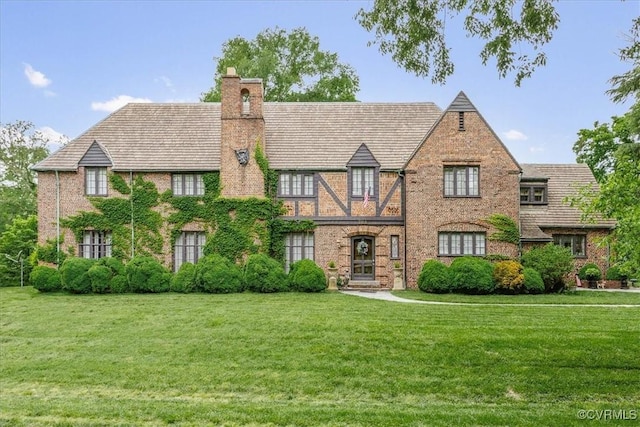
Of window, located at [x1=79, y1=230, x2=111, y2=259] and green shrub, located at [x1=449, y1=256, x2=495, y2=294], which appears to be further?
window, located at [x1=79, y1=230, x2=111, y2=259]

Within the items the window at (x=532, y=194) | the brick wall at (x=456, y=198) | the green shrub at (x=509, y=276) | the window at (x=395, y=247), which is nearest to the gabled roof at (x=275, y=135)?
the brick wall at (x=456, y=198)

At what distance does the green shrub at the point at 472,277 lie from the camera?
63.6 ft

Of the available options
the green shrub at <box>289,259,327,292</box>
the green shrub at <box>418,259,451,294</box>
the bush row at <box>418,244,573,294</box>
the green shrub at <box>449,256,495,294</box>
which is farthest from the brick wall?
the green shrub at <box>289,259,327,292</box>

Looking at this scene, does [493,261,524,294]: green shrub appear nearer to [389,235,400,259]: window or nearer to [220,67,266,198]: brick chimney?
[389,235,400,259]: window

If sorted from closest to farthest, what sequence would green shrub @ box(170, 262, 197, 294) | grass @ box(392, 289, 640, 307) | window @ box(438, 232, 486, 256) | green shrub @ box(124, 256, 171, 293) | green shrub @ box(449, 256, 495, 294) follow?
1. grass @ box(392, 289, 640, 307)
2. green shrub @ box(449, 256, 495, 294)
3. green shrub @ box(124, 256, 171, 293)
4. green shrub @ box(170, 262, 197, 294)
5. window @ box(438, 232, 486, 256)

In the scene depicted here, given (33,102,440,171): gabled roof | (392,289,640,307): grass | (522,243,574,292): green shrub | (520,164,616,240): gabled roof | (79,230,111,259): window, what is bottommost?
(392,289,640,307): grass

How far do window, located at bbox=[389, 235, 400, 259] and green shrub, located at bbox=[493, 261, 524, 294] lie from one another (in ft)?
14.7

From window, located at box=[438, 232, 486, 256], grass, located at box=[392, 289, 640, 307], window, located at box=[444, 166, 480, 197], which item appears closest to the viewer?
grass, located at box=[392, 289, 640, 307]

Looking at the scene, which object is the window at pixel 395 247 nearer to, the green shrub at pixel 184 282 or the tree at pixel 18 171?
the green shrub at pixel 184 282

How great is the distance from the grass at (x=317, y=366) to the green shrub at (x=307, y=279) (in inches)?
195

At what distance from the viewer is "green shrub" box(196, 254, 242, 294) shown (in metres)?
19.7

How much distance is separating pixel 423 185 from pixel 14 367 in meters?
16.7

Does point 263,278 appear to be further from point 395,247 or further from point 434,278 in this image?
point 434,278

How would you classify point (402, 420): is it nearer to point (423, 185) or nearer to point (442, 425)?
point (442, 425)
